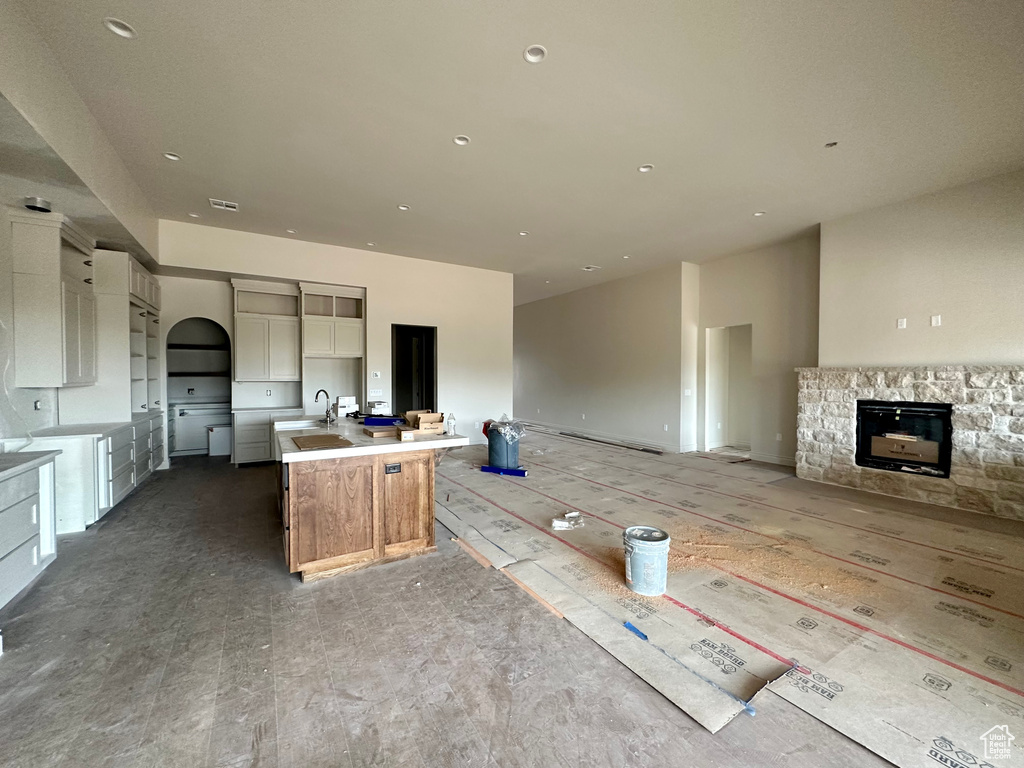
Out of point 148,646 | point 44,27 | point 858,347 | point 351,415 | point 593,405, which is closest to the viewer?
point 148,646

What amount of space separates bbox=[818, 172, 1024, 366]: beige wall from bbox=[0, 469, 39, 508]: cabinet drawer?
7.64 m

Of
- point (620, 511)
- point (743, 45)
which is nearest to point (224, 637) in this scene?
point (620, 511)

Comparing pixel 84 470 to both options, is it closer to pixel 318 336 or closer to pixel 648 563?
pixel 318 336

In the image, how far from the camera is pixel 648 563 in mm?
2621

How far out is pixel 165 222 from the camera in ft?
18.2

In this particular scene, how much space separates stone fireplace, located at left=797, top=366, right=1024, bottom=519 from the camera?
4172mm

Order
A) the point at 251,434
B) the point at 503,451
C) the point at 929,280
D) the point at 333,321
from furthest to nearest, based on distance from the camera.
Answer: the point at 333,321
the point at 251,434
the point at 503,451
the point at 929,280

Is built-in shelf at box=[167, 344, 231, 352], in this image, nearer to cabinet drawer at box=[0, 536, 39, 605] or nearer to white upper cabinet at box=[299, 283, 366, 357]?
white upper cabinet at box=[299, 283, 366, 357]

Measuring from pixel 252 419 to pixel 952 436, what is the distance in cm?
865

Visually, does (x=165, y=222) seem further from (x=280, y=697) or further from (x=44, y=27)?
(x=280, y=697)

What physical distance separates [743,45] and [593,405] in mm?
7188

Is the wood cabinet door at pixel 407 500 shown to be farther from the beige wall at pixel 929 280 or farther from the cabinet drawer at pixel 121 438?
the beige wall at pixel 929 280

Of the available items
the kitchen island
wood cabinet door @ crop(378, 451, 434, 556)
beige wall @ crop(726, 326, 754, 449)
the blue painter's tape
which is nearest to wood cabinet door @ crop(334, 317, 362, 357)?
the kitchen island

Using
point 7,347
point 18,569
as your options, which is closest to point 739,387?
point 18,569
